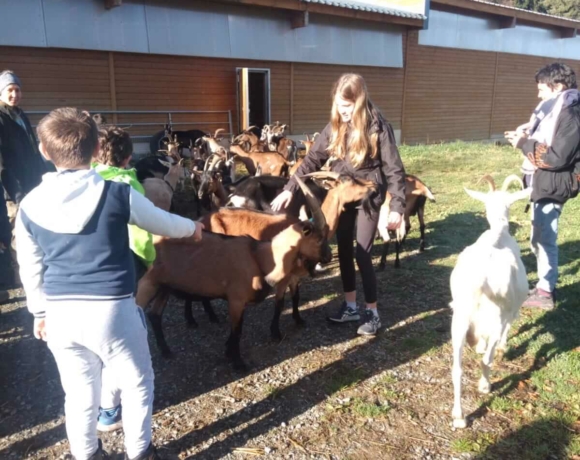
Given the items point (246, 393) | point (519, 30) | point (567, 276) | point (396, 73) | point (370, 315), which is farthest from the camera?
point (519, 30)

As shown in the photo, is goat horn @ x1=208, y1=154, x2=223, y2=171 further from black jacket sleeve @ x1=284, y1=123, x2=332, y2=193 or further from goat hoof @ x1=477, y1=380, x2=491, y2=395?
goat hoof @ x1=477, y1=380, x2=491, y2=395

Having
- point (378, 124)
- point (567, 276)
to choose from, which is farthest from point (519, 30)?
point (378, 124)

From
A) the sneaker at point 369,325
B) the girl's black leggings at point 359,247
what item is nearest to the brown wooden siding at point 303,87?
the girl's black leggings at point 359,247

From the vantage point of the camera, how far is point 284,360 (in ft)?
12.7

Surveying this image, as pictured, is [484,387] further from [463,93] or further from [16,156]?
[463,93]

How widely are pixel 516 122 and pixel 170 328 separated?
22952 mm

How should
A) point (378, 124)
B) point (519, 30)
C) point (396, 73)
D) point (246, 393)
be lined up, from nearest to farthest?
point (246, 393) < point (378, 124) < point (396, 73) < point (519, 30)

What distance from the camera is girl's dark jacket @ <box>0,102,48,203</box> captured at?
4375mm

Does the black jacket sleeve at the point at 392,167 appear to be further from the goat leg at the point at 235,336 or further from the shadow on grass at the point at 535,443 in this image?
the shadow on grass at the point at 535,443

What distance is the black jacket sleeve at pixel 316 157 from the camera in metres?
4.09

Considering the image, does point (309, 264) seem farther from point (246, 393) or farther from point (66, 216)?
point (66, 216)

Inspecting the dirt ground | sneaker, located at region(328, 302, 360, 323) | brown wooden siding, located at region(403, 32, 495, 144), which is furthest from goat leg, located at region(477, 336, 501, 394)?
brown wooden siding, located at region(403, 32, 495, 144)

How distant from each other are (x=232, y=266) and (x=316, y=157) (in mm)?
1208

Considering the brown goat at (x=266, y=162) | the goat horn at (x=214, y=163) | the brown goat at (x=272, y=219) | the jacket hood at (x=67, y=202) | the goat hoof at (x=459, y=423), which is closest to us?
the jacket hood at (x=67, y=202)
